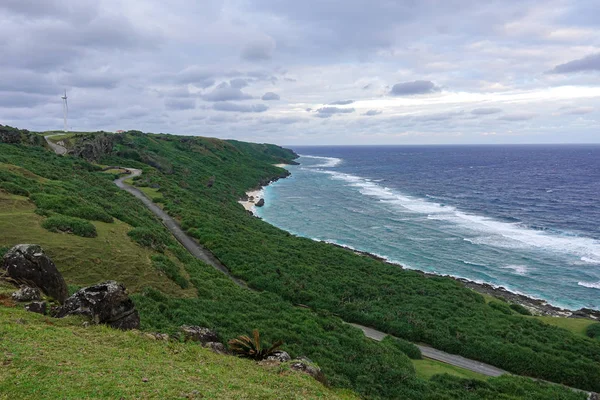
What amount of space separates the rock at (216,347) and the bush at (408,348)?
1382 centimetres

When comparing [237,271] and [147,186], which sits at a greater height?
[147,186]

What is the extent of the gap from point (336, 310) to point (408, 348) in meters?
6.72

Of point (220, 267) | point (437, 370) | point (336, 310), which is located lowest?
point (437, 370)

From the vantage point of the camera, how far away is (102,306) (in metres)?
14.3

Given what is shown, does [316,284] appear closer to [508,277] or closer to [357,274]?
[357,274]

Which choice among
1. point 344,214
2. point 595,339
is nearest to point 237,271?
point 595,339

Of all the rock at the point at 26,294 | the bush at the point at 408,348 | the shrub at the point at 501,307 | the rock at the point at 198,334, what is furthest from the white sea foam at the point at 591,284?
the rock at the point at 26,294

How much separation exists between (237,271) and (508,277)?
115 ft

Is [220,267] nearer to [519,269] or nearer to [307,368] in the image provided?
[307,368]

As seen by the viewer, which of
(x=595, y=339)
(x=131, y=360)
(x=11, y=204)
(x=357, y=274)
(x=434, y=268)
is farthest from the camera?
(x=434, y=268)

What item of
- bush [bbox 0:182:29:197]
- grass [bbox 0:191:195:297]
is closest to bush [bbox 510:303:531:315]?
grass [bbox 0:191:195:297]

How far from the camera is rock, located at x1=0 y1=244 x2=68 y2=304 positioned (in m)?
15.4

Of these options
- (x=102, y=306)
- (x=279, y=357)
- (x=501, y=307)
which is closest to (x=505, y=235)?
(x=501, y=307)

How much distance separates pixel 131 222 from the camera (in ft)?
111
